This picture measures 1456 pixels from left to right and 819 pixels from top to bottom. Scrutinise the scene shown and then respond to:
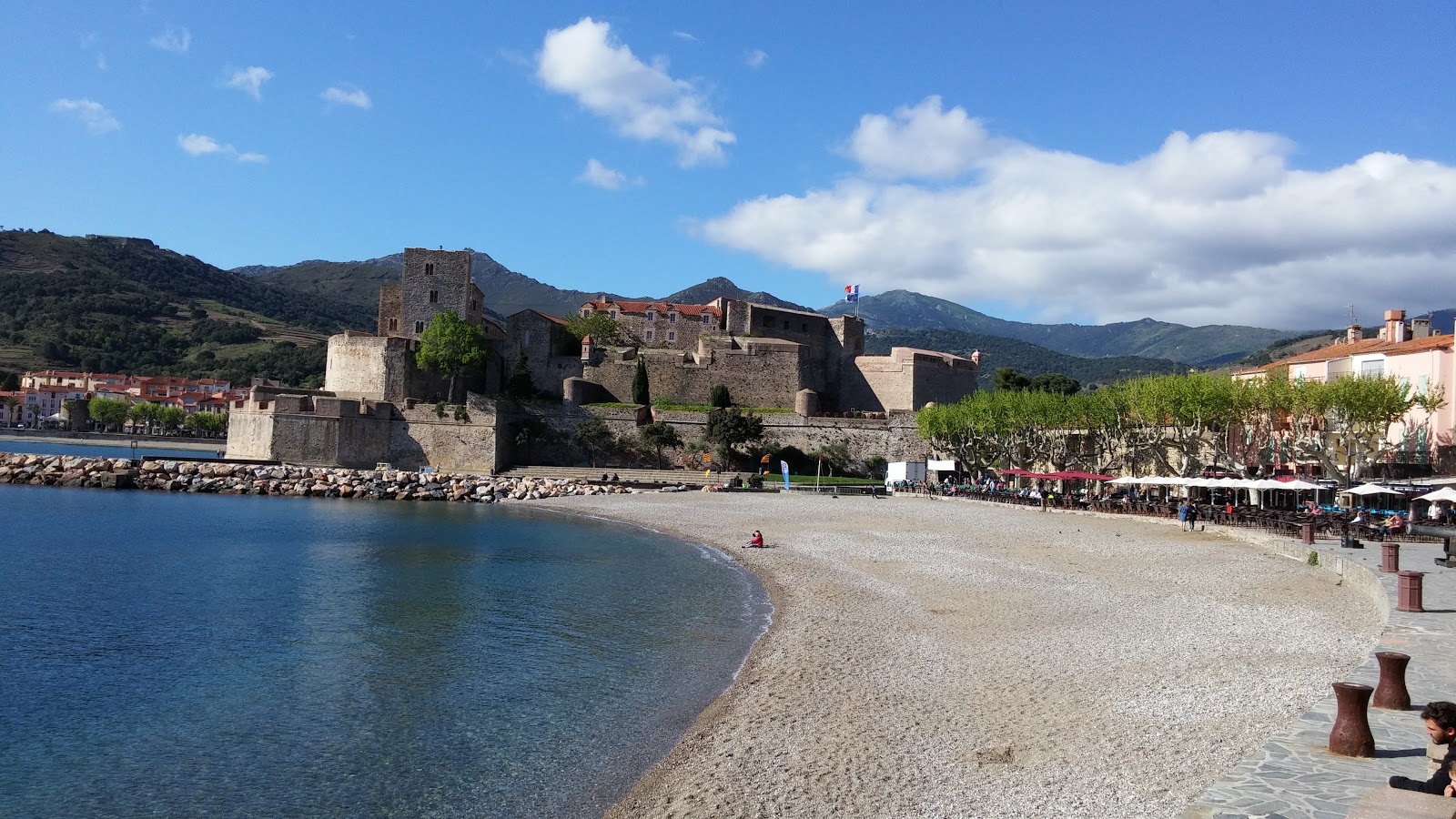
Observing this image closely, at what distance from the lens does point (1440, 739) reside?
529 centimetres

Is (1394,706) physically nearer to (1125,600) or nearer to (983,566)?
(1125,600)

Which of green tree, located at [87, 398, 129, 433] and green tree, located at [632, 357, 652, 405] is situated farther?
Result: green tree, located at [87, 398, 129, 433]

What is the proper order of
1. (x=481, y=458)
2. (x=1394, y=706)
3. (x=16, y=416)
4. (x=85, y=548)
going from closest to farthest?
1. (x=1394, y=706)
2. (x=85, y=548)
3. (x=481, y=458)
4. (x=16, y=416)

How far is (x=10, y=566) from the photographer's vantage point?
770 inches

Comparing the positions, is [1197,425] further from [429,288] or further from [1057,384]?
[1057,384]

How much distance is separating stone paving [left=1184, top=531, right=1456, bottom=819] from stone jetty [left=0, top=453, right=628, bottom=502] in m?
34.4

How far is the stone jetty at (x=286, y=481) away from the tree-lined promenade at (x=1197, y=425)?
55.4 ft

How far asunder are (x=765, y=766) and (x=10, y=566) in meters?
18.3

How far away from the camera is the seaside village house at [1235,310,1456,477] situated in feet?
101

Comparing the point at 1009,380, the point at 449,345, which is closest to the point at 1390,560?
the point at 449,345

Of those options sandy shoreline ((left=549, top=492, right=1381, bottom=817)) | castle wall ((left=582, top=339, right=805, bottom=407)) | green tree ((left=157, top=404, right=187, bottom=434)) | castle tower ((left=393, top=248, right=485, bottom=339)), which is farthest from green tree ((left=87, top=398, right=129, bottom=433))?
sandy shoreline ((left=549, top=492, right=1381, bottom=817))

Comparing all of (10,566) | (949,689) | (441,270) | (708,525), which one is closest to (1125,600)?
(949,689)

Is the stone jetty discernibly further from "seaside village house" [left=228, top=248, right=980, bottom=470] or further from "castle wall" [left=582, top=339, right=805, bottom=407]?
"castle wall" [left=582, top=339, right=805, bottom=407]

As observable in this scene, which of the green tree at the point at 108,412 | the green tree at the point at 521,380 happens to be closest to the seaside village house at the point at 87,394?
the green tree at the point at 108,412
